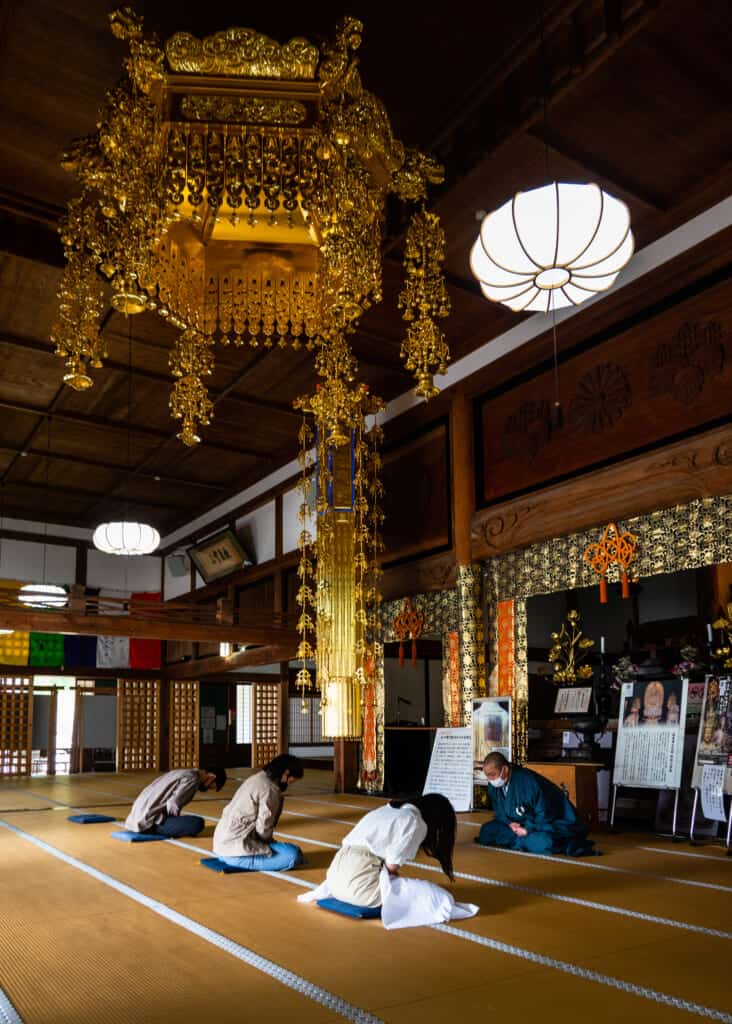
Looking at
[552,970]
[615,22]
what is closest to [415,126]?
[615,22]

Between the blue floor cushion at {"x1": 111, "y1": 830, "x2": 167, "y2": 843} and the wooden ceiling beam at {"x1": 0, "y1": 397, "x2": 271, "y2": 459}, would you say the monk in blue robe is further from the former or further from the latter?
the wooden ceiling beam at {"x1": 0, "y1": 397, "x2": 271, "y2": 459}

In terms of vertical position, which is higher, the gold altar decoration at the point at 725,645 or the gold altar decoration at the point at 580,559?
the gold altar decoration at the point at 580,559

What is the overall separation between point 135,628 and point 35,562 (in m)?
5.20

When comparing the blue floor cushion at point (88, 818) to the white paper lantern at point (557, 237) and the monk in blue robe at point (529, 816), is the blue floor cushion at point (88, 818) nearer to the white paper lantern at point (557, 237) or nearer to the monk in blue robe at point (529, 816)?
the monk in blue robe at point (529, 816)

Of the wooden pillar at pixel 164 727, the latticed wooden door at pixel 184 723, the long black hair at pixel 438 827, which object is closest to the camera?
the long black hair at pixel 438 827

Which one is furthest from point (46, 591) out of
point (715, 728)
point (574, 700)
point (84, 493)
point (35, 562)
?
point (715, 728)

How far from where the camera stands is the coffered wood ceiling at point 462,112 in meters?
4.41

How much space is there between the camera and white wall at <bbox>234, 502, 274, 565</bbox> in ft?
37.1

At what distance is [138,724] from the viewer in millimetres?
13289

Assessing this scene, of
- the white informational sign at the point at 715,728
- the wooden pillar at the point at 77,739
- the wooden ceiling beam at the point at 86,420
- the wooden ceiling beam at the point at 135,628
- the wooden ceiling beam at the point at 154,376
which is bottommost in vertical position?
the wooden pillar at the point at 77,739

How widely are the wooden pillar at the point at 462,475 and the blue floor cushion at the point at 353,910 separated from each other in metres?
4.35

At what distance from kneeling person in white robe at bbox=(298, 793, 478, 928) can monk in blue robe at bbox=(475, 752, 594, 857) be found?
4.94 ft

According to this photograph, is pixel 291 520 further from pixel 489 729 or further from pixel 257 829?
pixel 257 829

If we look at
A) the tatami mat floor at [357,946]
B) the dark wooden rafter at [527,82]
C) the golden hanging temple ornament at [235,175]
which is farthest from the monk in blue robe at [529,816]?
the dark wooden rafter at [527,82]
